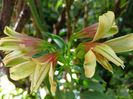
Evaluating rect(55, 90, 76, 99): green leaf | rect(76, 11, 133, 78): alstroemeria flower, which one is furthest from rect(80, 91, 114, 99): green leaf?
rect(76, 11, 133, 78): alstroemeria flower

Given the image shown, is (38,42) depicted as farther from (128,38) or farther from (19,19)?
(19,19)

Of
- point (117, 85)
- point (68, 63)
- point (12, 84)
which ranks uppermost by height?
point (68, 63)

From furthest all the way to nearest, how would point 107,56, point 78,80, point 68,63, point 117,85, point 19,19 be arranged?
point 117,85 → point 19,19 → point 78,80 → point 68,63 → point 107,56

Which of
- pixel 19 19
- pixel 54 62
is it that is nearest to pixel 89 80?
pixel 54 62

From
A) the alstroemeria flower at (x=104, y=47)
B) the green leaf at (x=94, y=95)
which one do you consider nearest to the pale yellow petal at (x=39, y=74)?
the alstroemeria flower at (x=104, y=47)

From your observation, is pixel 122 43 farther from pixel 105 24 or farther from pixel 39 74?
pixel 39 74

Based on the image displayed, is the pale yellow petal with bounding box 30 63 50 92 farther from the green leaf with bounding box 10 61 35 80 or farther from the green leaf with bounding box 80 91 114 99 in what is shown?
the green leaf with bounding box 80 91 114 99

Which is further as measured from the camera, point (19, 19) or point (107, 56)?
point (19, 19)
